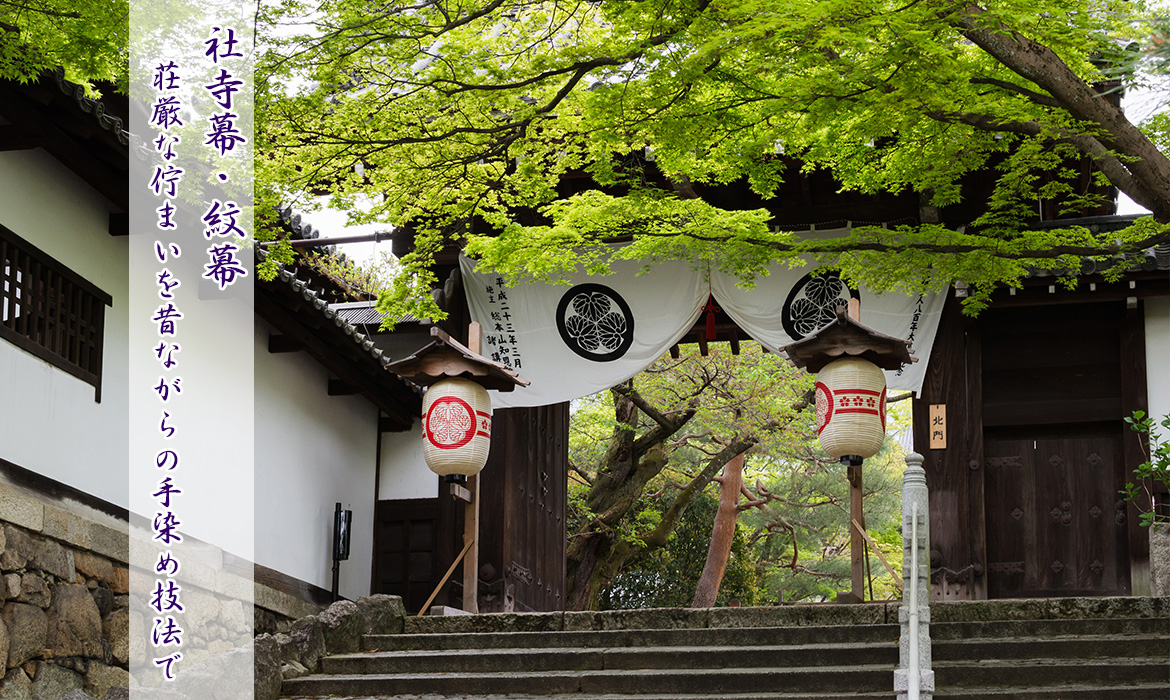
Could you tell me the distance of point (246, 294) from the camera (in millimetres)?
10703

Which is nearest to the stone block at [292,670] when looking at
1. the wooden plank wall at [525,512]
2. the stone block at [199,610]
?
the stone block at [199,610]

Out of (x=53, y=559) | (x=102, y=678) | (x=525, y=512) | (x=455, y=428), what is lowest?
(x=102, y=678)

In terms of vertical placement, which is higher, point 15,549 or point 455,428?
point 455,428

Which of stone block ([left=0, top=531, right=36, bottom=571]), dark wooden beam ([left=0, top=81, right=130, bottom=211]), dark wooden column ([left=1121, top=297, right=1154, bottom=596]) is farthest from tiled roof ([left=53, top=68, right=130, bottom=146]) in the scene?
dark wooden column ([left=1121, top=297, right=1154, bottom=596])

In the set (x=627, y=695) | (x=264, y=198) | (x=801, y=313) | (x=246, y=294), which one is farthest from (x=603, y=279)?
(x=627, y=695)

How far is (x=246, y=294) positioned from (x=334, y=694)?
4222mm

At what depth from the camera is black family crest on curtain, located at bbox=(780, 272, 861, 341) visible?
12453 mm

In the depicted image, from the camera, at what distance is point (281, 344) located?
11719mm

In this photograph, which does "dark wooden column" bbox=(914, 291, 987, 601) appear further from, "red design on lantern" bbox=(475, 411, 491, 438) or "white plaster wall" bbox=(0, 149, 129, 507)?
"white plaster wall" bbox=(0, 149, 129, 507)

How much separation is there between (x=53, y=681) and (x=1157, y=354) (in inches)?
422

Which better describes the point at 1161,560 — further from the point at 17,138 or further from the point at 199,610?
the point at 17,138

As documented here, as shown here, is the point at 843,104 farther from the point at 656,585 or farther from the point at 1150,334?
the point at 656,585

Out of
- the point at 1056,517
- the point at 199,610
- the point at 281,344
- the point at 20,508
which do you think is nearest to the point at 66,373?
the point at 20,508

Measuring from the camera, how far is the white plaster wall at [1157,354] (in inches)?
474
